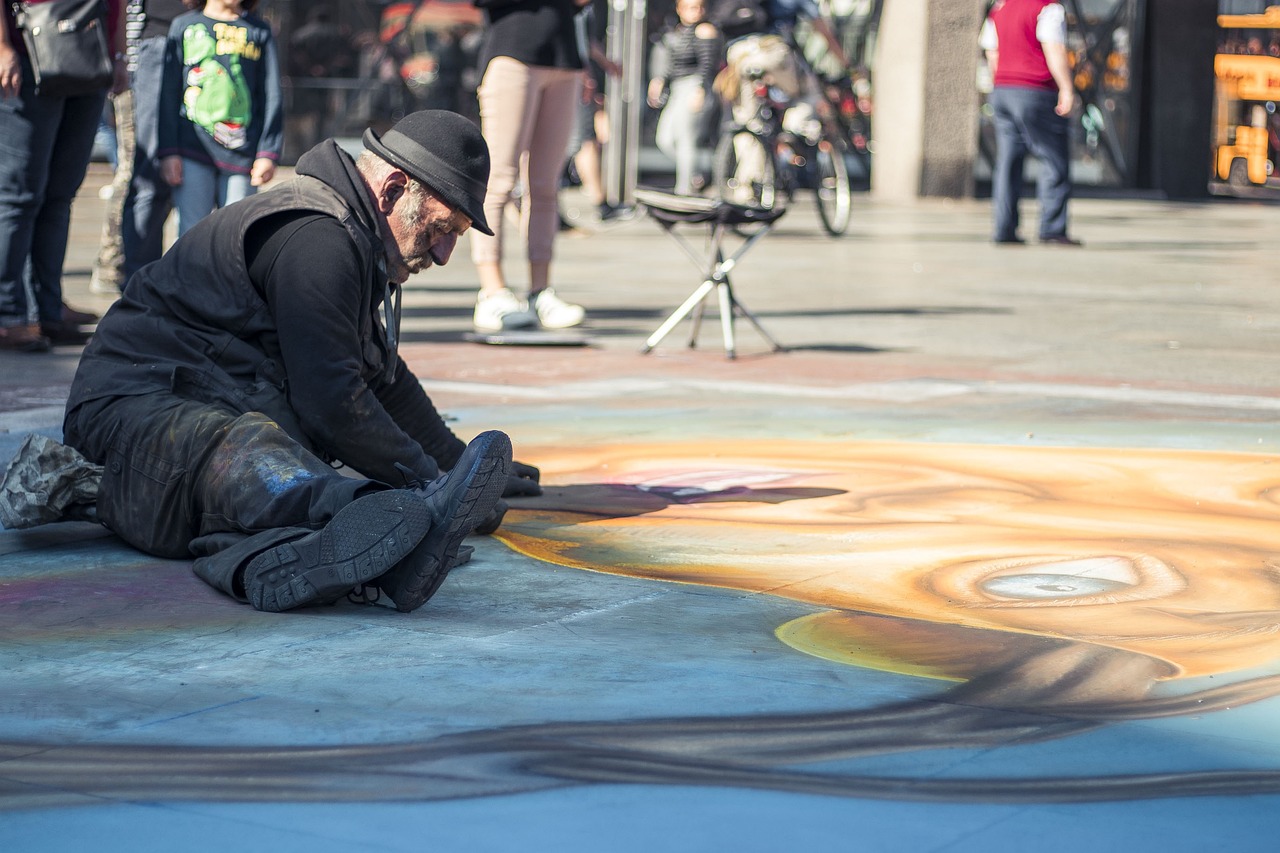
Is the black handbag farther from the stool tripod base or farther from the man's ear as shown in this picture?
the man's ear

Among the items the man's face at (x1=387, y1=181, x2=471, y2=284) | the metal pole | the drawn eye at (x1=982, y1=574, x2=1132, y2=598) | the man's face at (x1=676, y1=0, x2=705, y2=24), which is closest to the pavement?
the drawn eye at (x1=982, y1=574, x2=1132, y2=598)

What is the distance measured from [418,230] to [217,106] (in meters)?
3.32

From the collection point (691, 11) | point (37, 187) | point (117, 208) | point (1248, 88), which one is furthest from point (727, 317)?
point (1248, 88)

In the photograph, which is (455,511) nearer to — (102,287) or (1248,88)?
(102,287)

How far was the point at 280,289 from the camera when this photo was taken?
12.4 feet

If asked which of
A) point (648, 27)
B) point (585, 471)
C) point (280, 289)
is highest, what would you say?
point (648, 27)

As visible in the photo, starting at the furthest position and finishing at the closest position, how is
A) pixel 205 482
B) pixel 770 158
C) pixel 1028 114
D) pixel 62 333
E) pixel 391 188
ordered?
pixel 1028 114, pixel 770 158, pixel 62 333, pixel 391 188, pixel 205 482

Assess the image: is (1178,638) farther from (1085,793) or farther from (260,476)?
(260,476)

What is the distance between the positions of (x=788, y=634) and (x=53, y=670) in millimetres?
1252

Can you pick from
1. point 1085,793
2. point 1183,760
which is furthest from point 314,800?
point 1183,760

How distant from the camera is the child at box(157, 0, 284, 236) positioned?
6.89 m

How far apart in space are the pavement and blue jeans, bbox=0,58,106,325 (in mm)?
417

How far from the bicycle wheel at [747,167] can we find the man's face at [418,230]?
384 inches

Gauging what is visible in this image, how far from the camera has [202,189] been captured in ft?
23.2
